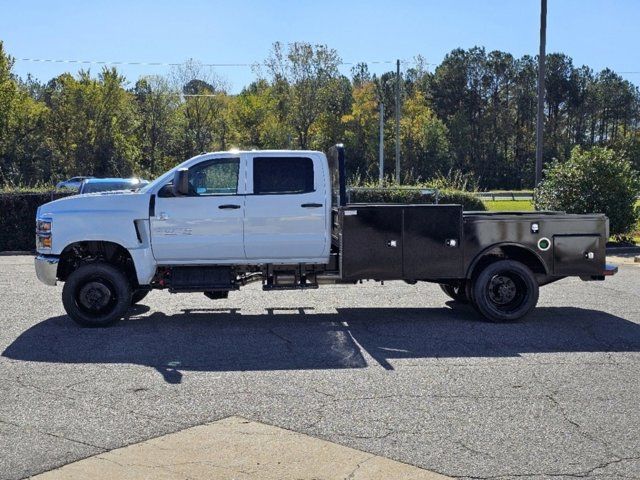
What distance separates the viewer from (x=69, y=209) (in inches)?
393

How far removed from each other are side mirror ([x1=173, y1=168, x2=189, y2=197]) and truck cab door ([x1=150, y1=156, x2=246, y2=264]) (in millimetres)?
86

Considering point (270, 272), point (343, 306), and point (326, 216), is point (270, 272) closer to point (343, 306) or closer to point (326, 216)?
point (326, 216)

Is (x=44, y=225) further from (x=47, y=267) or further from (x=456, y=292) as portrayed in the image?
(x=456, y=292)

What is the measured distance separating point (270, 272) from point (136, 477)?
210 inches

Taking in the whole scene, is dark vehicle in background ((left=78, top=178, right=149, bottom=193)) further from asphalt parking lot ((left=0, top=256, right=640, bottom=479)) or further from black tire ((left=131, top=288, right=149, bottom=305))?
black tire ((left=131, top=288, right=149, bottom=305))

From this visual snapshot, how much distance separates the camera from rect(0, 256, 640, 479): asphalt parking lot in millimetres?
5660

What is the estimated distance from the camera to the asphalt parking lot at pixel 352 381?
5.66 m

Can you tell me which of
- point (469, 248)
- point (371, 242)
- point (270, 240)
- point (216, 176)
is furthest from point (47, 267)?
point (469, 248)

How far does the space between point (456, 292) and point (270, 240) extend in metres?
3.28

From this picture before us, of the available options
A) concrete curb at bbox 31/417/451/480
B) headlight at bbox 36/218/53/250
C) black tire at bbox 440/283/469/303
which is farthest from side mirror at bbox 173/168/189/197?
concrete curb at bbox 31/417/451/480

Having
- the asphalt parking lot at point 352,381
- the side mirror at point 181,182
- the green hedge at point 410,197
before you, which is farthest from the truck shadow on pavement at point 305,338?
the green hedge at point 410,197

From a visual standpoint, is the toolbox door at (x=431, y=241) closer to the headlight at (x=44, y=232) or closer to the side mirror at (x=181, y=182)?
the side mirror at (x=181, y=182)

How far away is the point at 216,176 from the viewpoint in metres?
10.2

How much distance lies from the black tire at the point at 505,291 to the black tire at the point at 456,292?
107 centimetres
